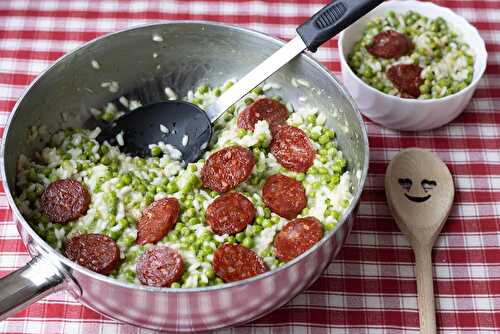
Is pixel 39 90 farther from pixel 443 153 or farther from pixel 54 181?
pixel 443 153

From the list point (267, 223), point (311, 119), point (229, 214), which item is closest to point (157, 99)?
point (311, 119)

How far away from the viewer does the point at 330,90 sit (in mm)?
3273

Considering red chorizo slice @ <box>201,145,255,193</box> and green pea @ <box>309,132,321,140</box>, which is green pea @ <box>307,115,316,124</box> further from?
red chorizo slice @ <box>201,145,255,193</box>

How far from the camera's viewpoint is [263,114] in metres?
3.47

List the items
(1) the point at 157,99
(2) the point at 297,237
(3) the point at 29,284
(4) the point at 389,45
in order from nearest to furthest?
(3) the point at 29,284, (2) the point at 297,237, (1) the point at 157,99, (4) the point at 389,45

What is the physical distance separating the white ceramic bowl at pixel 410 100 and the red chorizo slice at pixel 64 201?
154cm

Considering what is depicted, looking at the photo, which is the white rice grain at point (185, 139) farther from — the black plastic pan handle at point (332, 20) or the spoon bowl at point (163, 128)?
the black plastic pan handle at point (332, 20)

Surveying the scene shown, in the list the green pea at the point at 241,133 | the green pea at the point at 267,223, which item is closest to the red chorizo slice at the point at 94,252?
the green pea at the point at 267,223

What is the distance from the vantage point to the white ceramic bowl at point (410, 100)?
3.62m

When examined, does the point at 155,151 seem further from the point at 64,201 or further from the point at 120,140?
the point at 64,201

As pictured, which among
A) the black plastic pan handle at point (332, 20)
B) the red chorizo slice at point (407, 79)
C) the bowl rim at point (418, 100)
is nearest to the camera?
the black plastic pan handle at point (332, 20)

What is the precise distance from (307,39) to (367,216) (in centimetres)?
94

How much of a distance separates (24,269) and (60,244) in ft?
1.13

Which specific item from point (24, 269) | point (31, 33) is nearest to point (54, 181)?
point (24, 269)
